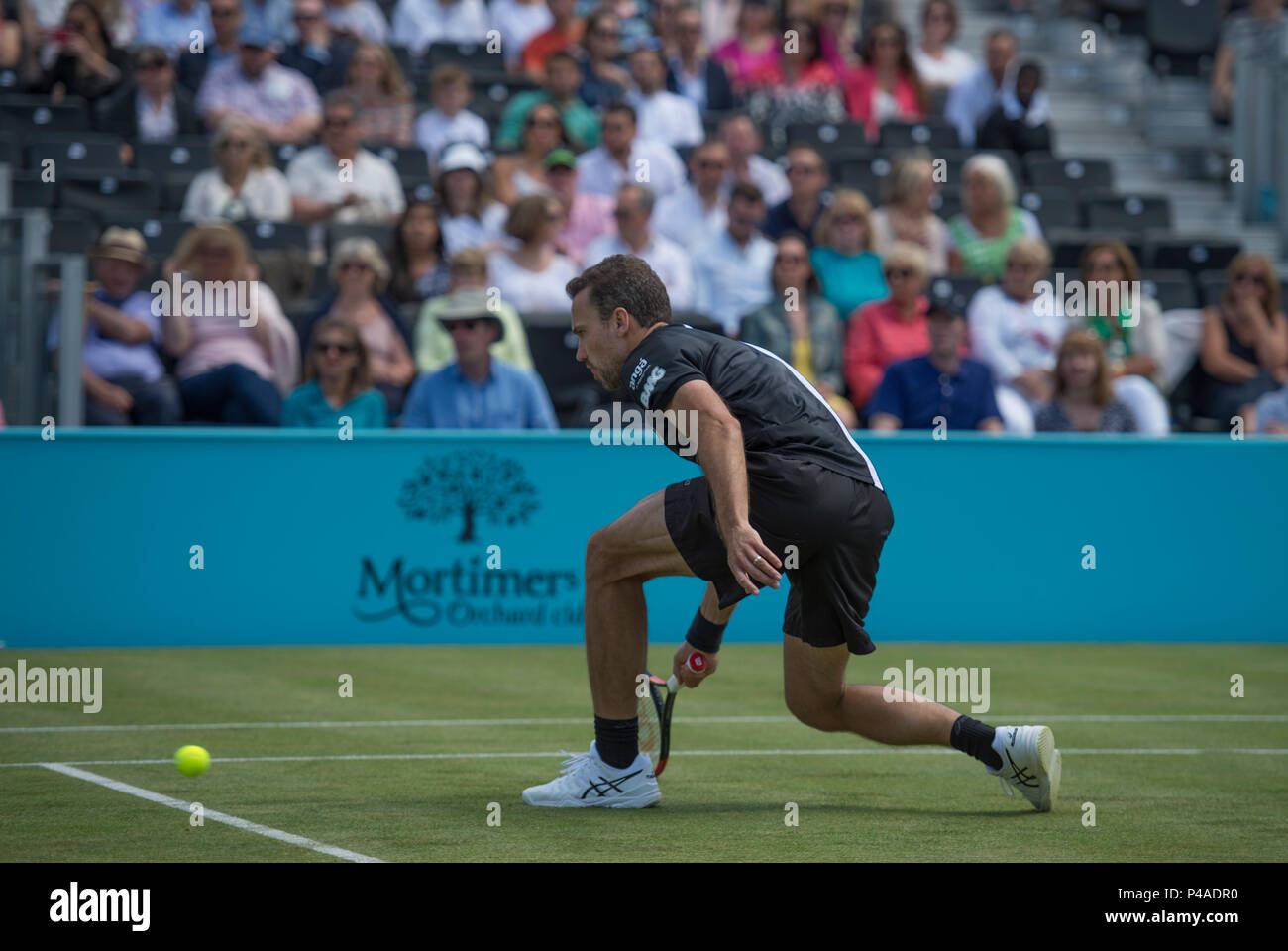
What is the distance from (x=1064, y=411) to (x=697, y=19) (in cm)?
583

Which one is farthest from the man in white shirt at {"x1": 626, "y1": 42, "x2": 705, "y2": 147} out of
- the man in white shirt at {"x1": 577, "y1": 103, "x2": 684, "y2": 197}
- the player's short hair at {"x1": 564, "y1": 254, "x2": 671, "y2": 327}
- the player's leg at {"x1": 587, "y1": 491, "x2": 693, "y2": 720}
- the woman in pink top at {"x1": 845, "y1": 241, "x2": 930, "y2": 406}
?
the player's leg at {"x1": 587, "y1": 491, "x2": 693, "y2": 720}

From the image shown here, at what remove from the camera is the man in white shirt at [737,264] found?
46.6ft

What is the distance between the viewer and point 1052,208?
16547 millimetres

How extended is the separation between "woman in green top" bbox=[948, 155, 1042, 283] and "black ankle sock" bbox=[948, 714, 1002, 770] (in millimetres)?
8526

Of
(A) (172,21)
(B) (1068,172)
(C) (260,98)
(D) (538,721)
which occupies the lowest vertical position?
(D) (538,721)

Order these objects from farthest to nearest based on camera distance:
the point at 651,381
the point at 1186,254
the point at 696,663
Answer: the point at 1186,254 → the point at 696,663 → the point at 651,381

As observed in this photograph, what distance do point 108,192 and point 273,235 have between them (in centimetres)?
149

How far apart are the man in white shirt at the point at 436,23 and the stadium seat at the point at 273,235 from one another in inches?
150

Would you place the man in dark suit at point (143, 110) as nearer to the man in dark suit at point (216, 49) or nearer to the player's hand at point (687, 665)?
the man in dark suit at point (216, 49)

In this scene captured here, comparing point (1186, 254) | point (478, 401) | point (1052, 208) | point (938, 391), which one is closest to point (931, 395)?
point (938, 391)

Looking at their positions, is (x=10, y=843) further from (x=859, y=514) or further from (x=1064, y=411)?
(x=1064, y=411)

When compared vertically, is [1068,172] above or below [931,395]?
above

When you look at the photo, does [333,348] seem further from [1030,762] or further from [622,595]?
[1030,762]

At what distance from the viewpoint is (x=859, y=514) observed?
6.23 m
